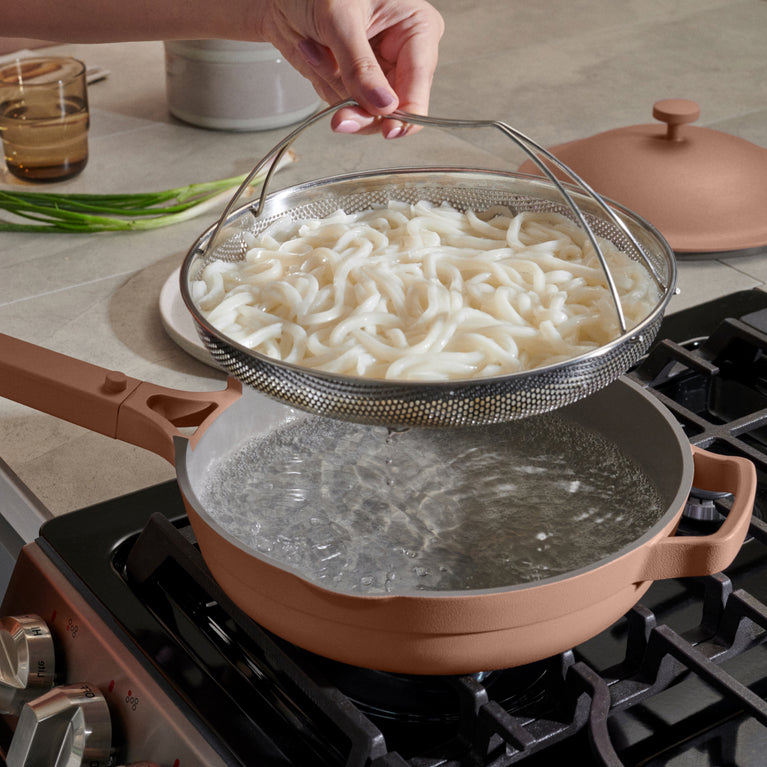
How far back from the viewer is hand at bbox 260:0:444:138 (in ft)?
2.61

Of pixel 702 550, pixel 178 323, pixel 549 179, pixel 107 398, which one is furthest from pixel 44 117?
pixel 702 550

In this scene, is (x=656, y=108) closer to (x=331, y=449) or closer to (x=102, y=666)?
(x=331, y=449)

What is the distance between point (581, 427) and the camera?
0.76 meters

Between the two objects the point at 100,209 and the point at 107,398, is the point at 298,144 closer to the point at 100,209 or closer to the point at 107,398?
the point at 100,209

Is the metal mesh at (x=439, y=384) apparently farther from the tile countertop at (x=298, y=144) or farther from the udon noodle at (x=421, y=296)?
the tile countertop at (x=298, y=144)

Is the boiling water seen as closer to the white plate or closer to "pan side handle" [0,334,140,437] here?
"pan side handle" [0,334,140,437]

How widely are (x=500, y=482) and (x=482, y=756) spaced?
0.21m

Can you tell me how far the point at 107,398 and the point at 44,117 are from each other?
0.78 metres

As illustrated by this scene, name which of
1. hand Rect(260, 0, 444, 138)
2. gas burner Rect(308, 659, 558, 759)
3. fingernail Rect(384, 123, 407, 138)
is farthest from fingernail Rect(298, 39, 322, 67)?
gas burner Rect(308, 659, 558, 759)

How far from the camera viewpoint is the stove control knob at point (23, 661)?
0.67 m

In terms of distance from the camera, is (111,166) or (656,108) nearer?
(656,108)

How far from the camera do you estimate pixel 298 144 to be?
152cm

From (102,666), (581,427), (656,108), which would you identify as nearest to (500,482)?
(581,427)

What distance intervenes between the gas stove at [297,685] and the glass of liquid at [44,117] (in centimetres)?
76
